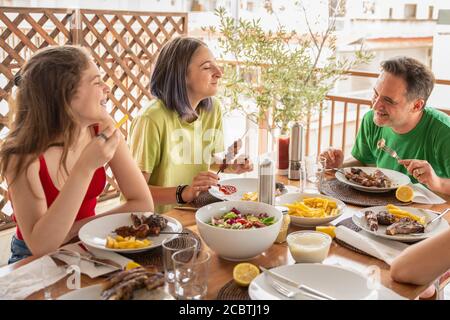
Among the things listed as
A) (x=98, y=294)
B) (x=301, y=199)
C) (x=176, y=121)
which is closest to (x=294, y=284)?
(x=98, y=294)

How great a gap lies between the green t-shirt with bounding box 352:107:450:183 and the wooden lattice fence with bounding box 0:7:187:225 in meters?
2.09

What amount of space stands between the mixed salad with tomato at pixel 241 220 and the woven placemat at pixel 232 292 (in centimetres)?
20

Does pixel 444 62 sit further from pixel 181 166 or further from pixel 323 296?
pixel 323 296

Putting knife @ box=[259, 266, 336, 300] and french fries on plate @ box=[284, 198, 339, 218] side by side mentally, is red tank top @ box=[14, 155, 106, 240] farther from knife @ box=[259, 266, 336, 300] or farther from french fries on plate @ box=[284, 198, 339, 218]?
knife @ box=[259, 266, 336, 300]

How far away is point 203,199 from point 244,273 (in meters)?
0.67

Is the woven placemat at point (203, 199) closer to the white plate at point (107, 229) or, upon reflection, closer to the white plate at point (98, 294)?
the white plate at point (107, 229)

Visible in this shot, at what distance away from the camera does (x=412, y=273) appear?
120 centimetres

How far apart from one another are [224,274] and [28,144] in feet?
2.40

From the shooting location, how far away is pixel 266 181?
5.34 ft

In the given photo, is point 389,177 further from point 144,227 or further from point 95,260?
point 95,260

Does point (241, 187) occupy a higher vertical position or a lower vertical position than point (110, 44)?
lower

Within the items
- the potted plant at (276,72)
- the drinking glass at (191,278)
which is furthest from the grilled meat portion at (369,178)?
the drinking glass at (191,278)

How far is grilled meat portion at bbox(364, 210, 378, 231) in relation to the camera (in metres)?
1.54
